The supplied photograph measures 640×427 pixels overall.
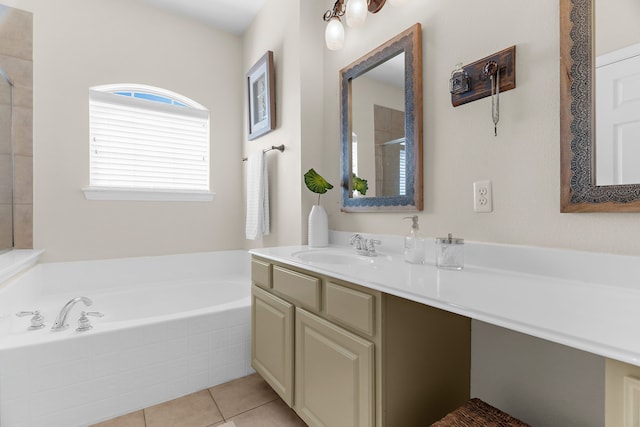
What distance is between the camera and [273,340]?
1.56 meters

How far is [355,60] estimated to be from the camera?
71.8 inches

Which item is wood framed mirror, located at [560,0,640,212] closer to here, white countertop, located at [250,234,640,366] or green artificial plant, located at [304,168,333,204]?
white countertop, located at [250,234,640,366]

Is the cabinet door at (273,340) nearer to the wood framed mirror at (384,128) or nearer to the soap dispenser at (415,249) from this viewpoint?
the soap dispenser at (415,249)

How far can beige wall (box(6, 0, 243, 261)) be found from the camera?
7.02 feet

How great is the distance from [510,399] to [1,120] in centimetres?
315

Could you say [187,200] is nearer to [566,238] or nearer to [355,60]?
[355,60]

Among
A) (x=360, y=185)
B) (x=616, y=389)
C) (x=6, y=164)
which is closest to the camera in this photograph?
(x=616, y=389)

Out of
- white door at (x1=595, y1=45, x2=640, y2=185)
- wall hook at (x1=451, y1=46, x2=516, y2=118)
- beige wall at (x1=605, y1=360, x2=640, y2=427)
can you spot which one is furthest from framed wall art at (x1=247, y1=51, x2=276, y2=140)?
beige wall at (x1=605, y1=360, x2=640, y2=427)

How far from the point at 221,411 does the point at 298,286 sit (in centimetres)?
87

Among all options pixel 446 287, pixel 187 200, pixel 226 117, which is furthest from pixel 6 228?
pixel 446 287

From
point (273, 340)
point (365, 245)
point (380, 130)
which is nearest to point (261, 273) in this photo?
point (273, 340)

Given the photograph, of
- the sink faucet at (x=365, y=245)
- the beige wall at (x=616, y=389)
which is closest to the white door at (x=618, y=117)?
the beige wall at (x=616, y=389)

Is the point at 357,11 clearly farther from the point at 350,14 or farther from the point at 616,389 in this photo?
the point at 616,389

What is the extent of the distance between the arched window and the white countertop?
1.86 metres
